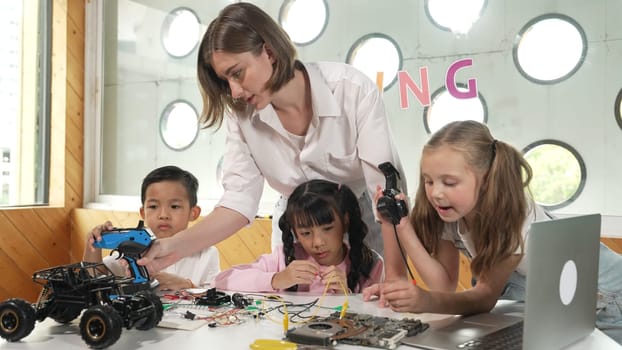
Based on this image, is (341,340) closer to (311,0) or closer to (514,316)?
(514,316)

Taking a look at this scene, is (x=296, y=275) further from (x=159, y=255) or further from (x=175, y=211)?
(x=175, y=211)

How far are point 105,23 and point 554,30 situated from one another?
3.00 metres

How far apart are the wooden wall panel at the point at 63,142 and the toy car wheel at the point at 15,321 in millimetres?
2988

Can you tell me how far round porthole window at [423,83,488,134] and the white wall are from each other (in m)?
0.04

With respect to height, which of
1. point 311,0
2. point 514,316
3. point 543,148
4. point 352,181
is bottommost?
point 514,316

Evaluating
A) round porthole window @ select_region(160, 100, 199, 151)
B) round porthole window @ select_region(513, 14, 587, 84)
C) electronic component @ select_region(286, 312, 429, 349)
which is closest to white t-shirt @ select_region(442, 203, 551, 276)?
electronic component @ select_region(286, 312, 429, 349)

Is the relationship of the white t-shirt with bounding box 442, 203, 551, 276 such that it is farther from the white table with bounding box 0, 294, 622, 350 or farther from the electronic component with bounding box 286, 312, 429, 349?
the electronic component with bounding box 286, 312, 429, 349

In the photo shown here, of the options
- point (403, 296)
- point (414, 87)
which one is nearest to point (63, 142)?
point (414, 87)

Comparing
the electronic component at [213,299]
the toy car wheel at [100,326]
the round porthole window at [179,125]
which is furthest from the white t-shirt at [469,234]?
the round porthole window at [179,125]

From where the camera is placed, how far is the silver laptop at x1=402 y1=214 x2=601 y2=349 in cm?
97

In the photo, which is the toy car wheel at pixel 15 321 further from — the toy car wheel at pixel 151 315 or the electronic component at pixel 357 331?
the electronic component at pixel 357 331

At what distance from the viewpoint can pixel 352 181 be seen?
196cm

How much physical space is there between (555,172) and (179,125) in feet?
7.68

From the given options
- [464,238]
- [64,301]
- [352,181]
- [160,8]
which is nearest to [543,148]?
[352,181]
